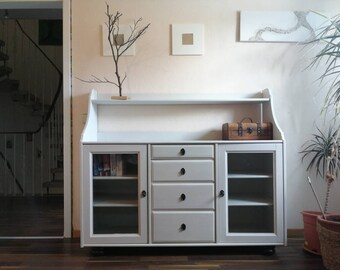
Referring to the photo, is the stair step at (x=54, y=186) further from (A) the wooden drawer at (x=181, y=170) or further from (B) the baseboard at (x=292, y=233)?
(A) the wooden drawer at (x=181, y=170)

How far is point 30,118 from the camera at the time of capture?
531cm

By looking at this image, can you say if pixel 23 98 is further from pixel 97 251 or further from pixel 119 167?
pixel 97 251

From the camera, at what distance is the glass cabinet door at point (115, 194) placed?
2.34m

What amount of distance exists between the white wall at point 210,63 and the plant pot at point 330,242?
69 cm

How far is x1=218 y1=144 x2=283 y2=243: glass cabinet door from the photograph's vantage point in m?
2.35

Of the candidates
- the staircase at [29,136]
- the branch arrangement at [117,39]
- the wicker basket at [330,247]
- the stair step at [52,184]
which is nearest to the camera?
the wicker basket at [330,247]

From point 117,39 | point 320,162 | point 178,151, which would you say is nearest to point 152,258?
point 178,151

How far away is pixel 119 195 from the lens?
250 cm

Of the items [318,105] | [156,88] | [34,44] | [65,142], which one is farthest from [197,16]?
[34,44]

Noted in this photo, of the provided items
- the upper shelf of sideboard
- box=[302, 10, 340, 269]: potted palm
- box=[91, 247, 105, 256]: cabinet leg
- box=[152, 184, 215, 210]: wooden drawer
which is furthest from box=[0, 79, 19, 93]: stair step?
box=[302, 10, 340, 269]: potted palm

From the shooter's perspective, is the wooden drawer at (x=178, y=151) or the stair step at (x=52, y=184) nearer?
the wooden drawer at (x=178, y=151)

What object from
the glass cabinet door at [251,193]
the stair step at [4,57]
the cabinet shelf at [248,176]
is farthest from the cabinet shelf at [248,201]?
the stair step at [4,57]

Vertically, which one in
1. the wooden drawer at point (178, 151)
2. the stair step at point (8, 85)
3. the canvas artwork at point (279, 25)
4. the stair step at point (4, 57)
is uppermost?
the stair step at point (4, 57)

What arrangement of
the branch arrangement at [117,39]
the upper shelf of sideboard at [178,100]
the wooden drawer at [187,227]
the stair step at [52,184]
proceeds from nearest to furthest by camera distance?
1. the wooden drawer at [187,227]
2. the upper shelf of sideboard at [178,100]
3. the branch arrangement at [117,39]
4. the stair step at [52,184]
